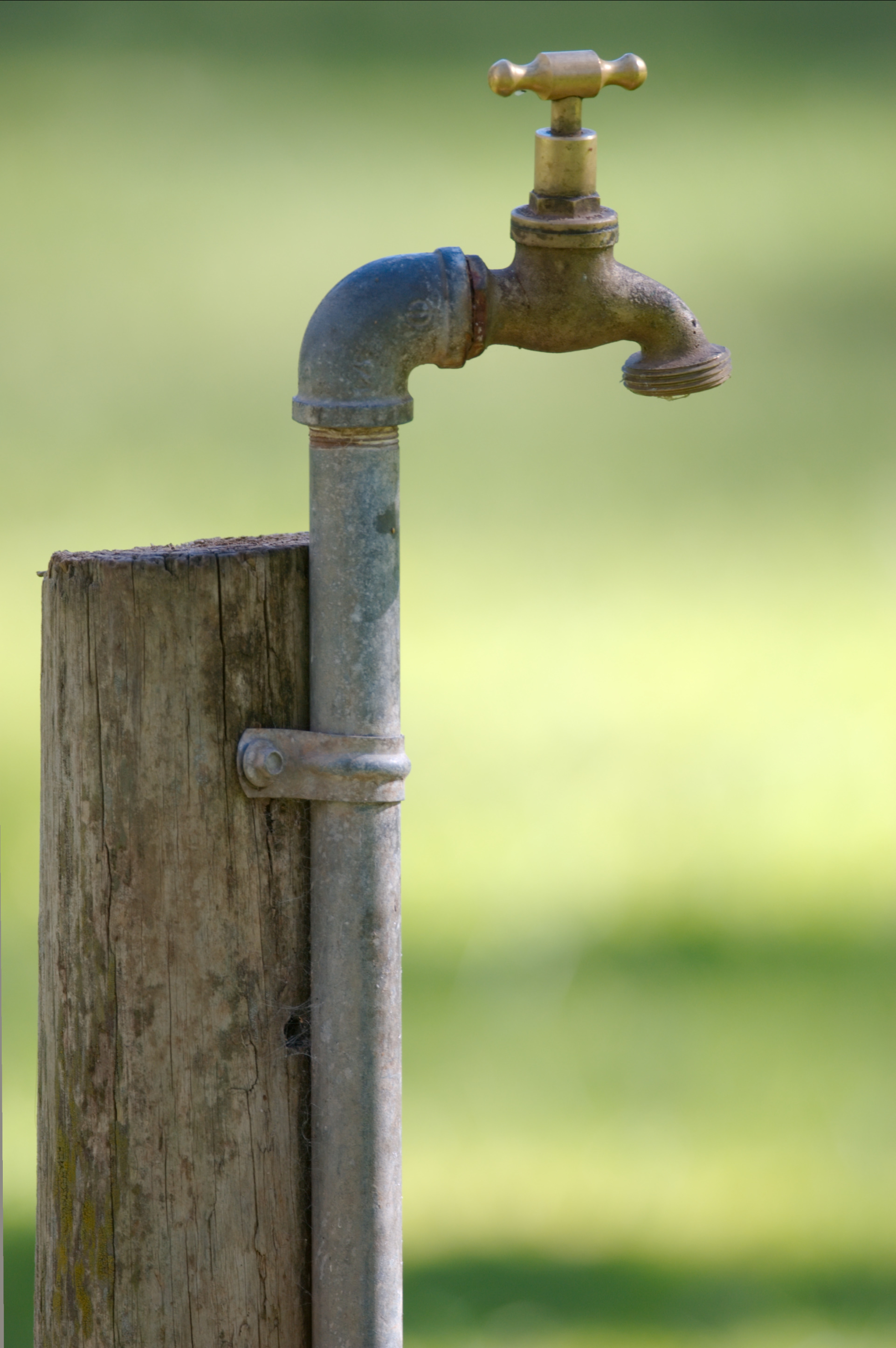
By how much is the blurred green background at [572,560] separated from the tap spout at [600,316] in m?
1.51

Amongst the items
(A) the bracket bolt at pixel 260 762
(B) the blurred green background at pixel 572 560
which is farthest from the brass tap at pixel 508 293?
(B) the blurred green background at pixel 572 560

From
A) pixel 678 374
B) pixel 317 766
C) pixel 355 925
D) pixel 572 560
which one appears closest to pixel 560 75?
pixel 678 374

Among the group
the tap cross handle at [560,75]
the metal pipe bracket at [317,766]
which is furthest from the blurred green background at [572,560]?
the tap cross handle at [560,75]

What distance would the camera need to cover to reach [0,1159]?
1441mm

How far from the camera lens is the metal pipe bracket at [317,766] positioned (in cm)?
127

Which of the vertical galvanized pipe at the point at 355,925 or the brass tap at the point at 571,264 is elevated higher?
the brass tap at the point at 571,264

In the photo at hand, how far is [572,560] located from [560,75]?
8.91 ft

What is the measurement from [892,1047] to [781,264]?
295cm

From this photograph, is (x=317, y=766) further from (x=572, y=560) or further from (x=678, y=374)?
(x=572, y=560)

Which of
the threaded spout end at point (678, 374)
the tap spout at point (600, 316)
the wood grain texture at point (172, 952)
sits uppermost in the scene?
the tap spout at point (600, 316)

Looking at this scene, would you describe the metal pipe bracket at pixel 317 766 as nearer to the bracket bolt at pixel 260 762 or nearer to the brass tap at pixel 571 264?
the bracket bolt at pixel 260 762

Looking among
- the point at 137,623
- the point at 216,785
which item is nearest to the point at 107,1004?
the point at 216,785

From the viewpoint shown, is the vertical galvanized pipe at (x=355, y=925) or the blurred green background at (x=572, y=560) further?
the blurred green background at (x=572, y=560)

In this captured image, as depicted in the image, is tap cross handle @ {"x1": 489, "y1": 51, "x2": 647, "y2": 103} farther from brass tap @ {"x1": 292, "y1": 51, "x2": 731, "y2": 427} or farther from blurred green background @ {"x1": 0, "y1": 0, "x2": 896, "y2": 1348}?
blurred green background @ {"x1": 0, "y1": 0, "x2": 896, "y2": 1348}
